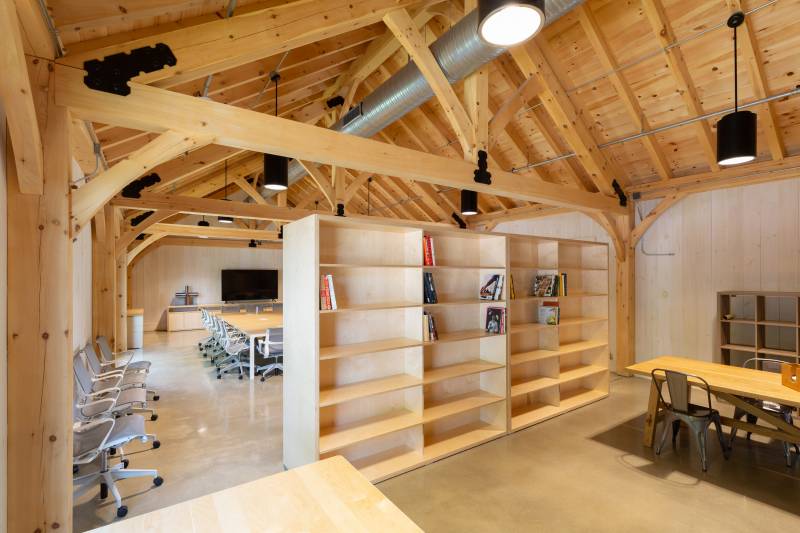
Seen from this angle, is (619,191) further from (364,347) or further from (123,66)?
(123,66)

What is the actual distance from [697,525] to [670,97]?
4397 millimetres

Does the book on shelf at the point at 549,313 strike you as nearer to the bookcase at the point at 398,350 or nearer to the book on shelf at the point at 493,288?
the bookcase at the point at 398,350

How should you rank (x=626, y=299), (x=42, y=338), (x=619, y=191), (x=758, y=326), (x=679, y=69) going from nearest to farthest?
1. (x=42, y=338)
2. (x=679, y=69)
3. (x=758, y=326)
4. (x=619, y=191)
5. (x=626, y=299)

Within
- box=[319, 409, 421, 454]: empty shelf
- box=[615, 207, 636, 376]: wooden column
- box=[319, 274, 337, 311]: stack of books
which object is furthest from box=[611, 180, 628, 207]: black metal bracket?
box=[319, 274, 337, 311]: stack of books

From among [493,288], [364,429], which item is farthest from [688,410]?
[364,429]

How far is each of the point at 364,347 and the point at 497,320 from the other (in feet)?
4.81

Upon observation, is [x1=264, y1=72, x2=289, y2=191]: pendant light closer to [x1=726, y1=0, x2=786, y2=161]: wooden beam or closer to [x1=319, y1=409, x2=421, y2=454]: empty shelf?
[x1=319, y1=409, x2=421, y2=454]: empty shelf

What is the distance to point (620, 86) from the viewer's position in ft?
14.7

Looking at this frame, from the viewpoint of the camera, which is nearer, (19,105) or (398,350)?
(19,105)

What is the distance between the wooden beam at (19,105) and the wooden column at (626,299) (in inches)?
267

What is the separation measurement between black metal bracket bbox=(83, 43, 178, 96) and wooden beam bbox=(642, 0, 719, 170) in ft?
13.6

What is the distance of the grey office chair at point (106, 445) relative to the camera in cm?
266

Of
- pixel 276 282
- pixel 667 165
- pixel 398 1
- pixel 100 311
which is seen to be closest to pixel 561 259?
pixel 667 165

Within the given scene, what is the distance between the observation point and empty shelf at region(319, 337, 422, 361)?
2.98 m
